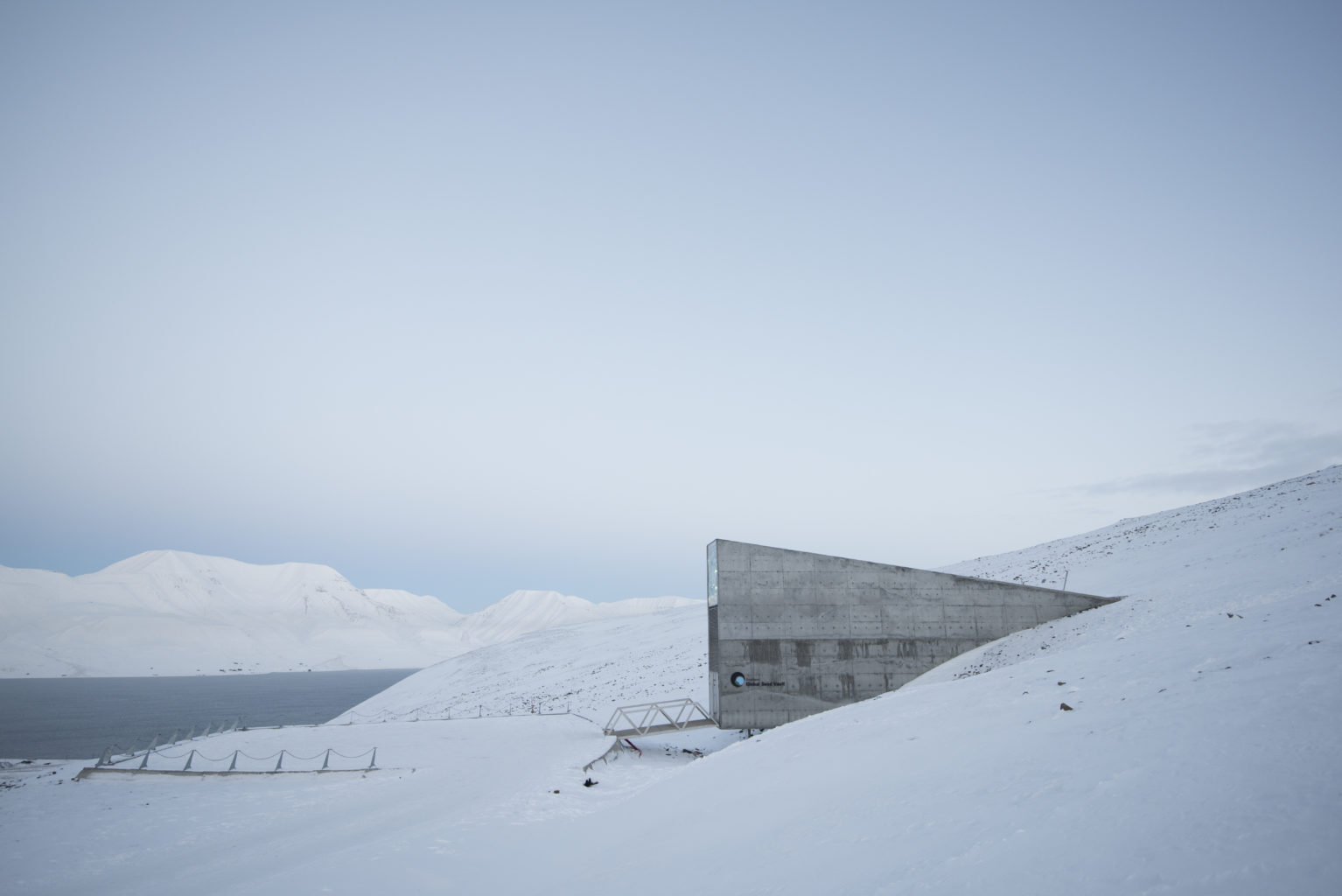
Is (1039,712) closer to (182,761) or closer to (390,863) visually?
(390,863)

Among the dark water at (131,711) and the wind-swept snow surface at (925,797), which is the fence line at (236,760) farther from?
the dark water at (131,711)

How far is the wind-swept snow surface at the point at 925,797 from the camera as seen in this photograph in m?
5.82

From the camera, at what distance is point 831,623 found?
26625mm

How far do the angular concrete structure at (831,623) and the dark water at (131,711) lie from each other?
3218 centimetres

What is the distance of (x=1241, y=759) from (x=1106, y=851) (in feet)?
7.39

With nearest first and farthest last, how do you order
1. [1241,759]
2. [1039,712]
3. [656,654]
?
[1241,759]
[1039,712]
[656,654]

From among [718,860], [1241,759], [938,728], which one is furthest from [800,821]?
[1241,759]

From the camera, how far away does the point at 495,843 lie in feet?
46.4

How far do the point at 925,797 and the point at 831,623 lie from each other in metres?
18.8

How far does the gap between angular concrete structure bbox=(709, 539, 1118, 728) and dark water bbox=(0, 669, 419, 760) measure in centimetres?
3218

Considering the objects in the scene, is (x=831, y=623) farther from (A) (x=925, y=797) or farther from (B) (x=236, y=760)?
(B) (x=236, y=760)

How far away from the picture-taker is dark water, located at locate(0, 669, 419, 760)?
62.2 m

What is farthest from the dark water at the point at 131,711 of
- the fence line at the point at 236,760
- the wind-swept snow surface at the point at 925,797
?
the wind-swept snow surface at the point at 925,797

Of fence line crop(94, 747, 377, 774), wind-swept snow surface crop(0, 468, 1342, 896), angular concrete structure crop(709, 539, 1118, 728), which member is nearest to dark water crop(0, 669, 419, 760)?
fence line crop(94, 747, 377, 774)
